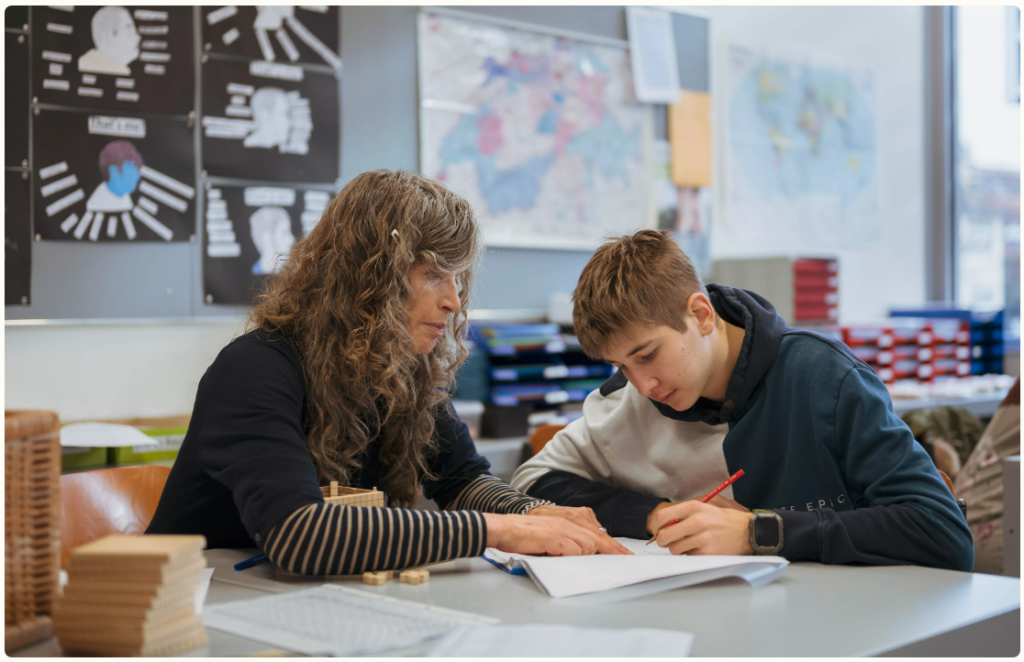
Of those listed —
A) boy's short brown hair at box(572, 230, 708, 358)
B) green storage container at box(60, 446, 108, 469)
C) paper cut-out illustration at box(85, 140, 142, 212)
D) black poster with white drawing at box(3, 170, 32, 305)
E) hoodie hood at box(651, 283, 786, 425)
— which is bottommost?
green storage container at box(60, 446, 108, 469)

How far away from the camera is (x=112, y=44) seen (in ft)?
7.48

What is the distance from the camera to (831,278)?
3.37 m

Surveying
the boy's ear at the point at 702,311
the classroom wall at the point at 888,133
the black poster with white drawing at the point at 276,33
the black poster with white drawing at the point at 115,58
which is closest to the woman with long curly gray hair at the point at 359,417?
the boy's ear at the point at 702,311

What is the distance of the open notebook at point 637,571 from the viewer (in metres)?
0.98

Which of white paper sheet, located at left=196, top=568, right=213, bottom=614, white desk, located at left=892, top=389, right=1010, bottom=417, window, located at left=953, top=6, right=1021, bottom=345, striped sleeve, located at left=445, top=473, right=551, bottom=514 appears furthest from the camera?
window, located at left=953, top=6, right=1021, bottom=345

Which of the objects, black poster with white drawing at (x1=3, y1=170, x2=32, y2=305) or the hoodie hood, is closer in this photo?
the hoodie hood

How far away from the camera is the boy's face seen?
4.14ft

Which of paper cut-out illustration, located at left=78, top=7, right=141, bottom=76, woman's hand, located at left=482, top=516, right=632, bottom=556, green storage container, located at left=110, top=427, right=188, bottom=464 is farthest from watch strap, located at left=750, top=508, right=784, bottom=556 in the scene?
paper cut-out illustration, located at left=78, top=7, right=141, bottom=76

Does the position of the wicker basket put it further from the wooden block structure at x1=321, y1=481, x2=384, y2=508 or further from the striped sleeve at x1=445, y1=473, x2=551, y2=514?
the striped sleeve at x1=445, y1=473, x2=551, y2=514

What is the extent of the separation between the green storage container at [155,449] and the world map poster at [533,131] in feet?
3.70

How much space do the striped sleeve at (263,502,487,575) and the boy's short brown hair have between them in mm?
366

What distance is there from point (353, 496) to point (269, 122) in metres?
1.70

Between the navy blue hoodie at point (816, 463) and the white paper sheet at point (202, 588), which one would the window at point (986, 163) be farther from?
the white paper sheet at point (202, 588)

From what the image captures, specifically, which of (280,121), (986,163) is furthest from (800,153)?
(280,121)
